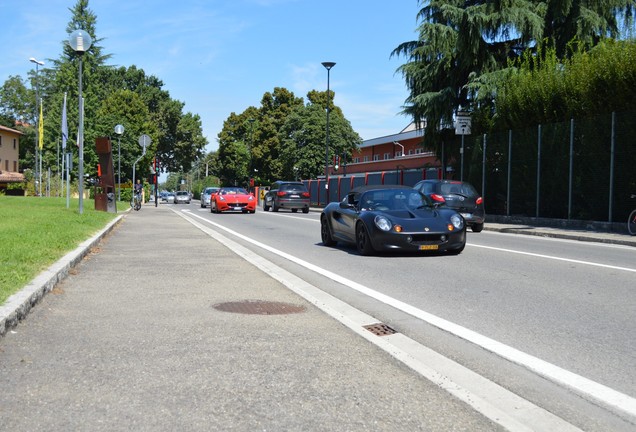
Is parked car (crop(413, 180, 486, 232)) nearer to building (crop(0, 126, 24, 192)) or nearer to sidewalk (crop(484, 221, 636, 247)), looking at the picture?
sidewalk (crop(484, 221, 636, 247))

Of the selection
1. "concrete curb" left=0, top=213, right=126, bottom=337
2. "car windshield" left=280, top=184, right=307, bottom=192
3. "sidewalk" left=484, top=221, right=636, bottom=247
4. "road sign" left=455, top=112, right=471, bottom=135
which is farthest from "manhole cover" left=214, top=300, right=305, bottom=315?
"car windshield" left=280, top=184, right=307, bottom=192

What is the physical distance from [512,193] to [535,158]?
1.85 m

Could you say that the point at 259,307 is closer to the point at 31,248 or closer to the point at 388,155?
the point at 31,248

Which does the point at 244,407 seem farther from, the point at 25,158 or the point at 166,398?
the point at 25,158

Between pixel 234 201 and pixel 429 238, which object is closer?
pixel 429 238

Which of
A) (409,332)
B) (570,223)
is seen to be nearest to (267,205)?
(570,223)

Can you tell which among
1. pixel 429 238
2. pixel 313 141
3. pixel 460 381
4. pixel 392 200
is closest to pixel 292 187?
pixel 313 141

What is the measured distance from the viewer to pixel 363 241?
11.7 m

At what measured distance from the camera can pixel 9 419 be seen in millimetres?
3359

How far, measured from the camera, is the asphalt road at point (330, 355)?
346 centimetres

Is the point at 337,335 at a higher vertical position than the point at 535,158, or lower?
lower

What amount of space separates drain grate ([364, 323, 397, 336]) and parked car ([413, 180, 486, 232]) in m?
13.6

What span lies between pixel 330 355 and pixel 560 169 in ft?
60.3

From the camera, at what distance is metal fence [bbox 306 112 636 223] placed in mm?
18438
